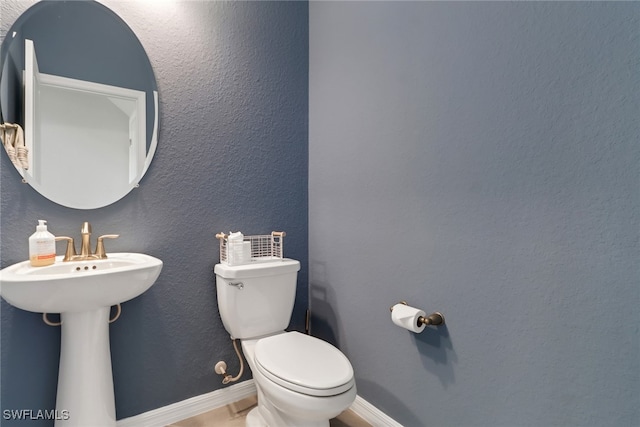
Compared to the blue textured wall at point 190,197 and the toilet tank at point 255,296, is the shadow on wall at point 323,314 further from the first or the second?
the toilet tank at point 255,296

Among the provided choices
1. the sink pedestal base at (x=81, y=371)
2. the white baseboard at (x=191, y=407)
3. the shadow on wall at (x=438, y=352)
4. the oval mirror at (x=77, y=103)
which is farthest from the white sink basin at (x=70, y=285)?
the shadow on wall at (x=438, y=352)

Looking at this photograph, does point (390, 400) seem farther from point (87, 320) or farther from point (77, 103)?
point (77, 103)

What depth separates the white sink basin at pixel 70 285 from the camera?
0.92 metres

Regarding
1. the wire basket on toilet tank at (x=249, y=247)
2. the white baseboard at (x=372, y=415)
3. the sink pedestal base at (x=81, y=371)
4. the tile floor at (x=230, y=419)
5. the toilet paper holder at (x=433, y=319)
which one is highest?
the wire basket on toilet tank at (x=249, y=247)

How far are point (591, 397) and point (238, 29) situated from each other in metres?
2.06

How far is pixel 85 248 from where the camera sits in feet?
4.09

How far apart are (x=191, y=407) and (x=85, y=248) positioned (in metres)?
0.93

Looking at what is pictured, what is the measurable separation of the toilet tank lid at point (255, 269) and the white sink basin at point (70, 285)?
334 mm

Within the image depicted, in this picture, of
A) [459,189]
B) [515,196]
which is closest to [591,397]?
[515,196]

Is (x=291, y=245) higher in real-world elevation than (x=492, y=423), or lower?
higher

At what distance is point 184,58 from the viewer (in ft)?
4.94

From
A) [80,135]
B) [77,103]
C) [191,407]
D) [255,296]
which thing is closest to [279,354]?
[255,296]

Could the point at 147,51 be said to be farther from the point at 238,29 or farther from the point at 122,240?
the point at 122,240

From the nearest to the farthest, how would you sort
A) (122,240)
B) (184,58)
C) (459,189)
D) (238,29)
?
(459,189) → (122,240) → (184,58) → (238,29)
